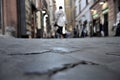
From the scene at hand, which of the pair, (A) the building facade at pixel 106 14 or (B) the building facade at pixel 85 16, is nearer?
(A) the building facade at pixel 106 14

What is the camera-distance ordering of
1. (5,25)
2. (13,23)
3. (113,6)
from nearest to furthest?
(5,25) < (13,23) < (113,6)

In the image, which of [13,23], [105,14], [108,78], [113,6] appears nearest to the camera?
[108,78]

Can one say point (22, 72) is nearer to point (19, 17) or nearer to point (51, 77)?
point (51, 77)

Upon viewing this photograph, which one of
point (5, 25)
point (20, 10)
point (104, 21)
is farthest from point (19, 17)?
point (104, 21)

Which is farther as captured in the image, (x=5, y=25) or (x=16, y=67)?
(x=5, y=25)

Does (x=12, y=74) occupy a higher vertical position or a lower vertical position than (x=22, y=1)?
lower

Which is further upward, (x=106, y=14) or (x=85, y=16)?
(x=85, y=16)

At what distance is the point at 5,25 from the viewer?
13.6 meters

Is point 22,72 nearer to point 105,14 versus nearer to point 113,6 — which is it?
point 113,6

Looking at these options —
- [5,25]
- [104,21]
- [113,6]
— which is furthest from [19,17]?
[104,21]

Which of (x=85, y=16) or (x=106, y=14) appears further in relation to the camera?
(x=85, y=16)

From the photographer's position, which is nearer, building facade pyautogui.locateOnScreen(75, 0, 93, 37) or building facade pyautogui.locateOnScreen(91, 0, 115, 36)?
building facade pyautogui.locateOnScreen(91, 0, 115, 36)

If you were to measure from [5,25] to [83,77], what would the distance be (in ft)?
38.8

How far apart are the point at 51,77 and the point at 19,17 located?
14.0 metres
